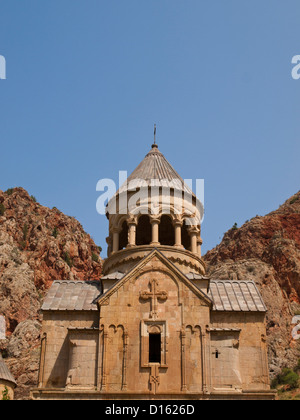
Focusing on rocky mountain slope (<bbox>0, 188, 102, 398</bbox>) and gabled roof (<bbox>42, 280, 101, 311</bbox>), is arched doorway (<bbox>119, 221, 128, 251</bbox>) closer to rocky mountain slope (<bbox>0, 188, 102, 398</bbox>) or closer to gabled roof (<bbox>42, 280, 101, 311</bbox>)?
gabled roof (<bbox>42, 280, 101, 311</bbox>)

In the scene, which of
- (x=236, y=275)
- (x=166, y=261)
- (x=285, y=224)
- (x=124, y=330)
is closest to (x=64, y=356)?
(x=124, y=330)

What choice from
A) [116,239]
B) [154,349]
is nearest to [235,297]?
[154,349]

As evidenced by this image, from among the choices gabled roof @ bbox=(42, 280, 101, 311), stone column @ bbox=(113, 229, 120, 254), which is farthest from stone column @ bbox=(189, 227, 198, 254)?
gabled roof @ bbox=(42, 280, 101, 311)

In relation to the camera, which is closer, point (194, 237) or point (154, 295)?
point (154, 295)

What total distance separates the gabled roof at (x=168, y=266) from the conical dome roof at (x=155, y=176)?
4218mm

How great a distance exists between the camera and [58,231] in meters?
70.8

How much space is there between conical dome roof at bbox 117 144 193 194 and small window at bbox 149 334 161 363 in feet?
21.0

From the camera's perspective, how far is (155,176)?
23906 mm

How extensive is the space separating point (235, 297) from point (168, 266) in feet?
10.3

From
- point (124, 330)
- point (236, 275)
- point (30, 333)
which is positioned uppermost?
point (236, 275)

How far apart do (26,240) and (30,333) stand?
51.4 feet

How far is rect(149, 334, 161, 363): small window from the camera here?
64.3 feet

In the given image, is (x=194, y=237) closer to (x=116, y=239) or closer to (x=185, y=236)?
(x=185, y=236)
